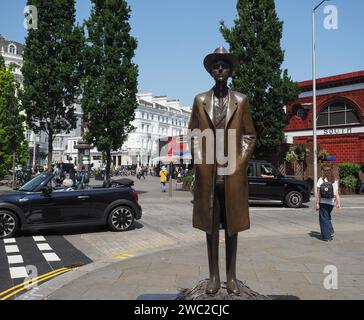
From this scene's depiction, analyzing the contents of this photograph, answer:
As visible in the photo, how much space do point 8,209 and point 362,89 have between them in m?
26.1

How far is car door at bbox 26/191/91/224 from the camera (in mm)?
9461

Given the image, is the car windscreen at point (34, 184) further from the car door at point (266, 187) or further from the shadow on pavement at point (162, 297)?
the car door at point (266, 187)

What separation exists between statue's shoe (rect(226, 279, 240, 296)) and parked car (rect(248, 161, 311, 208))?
41.0ft

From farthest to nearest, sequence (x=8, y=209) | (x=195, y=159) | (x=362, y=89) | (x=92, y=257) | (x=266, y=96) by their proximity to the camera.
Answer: (x=362, y=89) < (x=266, y=96) < (x=8, y=209) < (x=92, y=257) < (x=195, y=159)

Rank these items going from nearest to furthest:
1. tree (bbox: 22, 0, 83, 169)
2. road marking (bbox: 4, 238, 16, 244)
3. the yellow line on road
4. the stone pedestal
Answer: the stone pedestal, the yellow line on road, road marking (bbox: 4, 238, 16, 244), tree (bbox: 22, 0, 83, 169)

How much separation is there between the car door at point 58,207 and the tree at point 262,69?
54.6ft

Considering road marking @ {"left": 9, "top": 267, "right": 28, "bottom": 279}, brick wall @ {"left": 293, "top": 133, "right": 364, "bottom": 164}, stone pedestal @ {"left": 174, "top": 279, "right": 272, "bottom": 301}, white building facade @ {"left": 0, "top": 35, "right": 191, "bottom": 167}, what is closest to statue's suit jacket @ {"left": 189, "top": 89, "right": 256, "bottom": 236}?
stone pedestal @ {"left": 174, "top": 279, "right": 272, "bottom": 301}

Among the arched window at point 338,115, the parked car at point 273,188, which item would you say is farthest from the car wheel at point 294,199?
the arched window at point 338,115

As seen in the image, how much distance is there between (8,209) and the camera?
927 cm

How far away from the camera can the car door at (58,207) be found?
372 inches

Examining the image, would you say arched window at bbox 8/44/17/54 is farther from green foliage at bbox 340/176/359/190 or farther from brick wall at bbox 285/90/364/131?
green foliage at bbox 340/176/359/190

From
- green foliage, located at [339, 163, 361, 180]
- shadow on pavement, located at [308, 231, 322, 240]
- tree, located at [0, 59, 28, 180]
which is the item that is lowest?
shadow on pavement, located at [308, 231, 322, 240]
